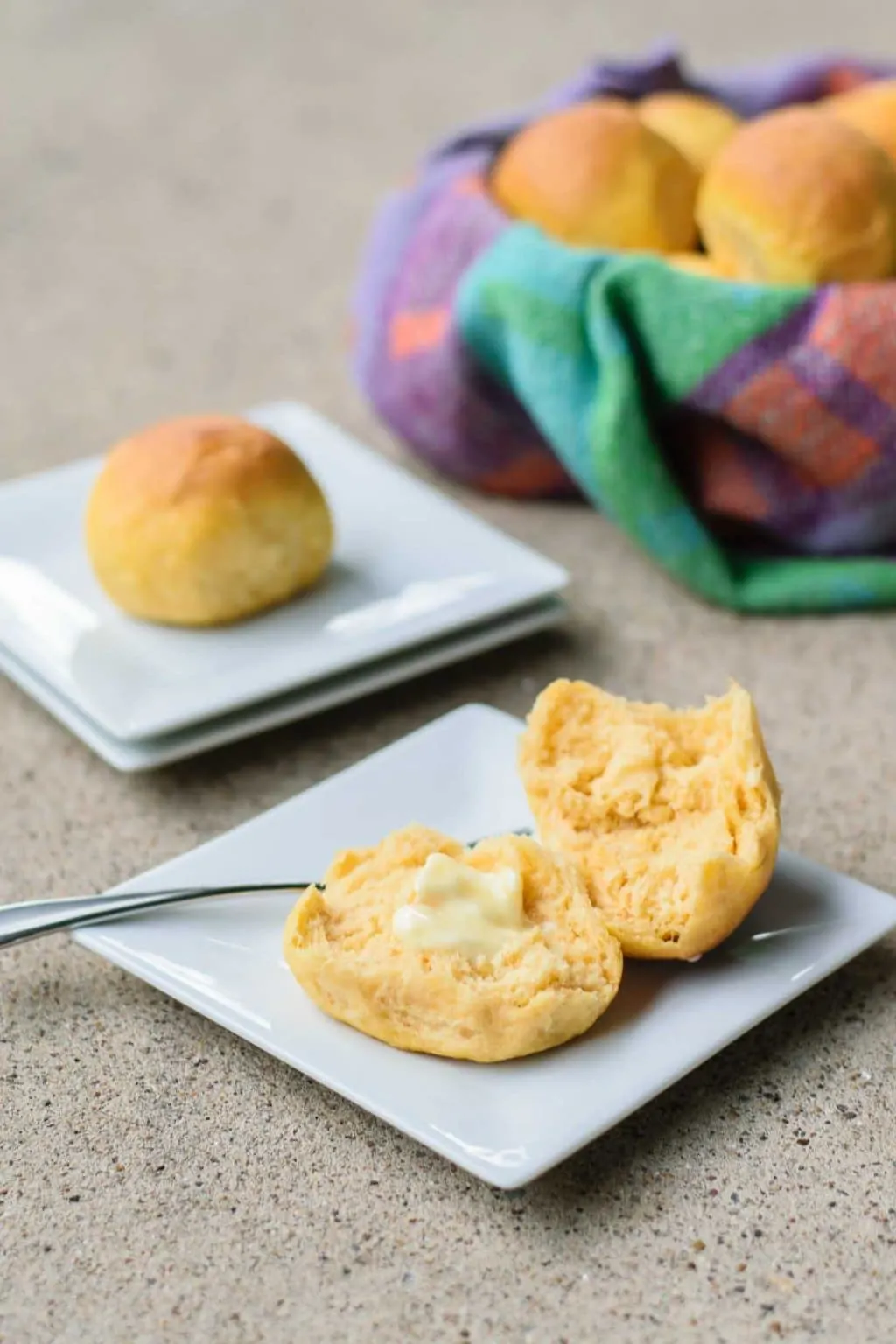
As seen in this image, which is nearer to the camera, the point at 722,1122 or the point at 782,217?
the point at 722,1122

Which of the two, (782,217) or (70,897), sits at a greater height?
(782,217)

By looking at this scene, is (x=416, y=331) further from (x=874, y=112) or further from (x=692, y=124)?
(x=874, y=112)

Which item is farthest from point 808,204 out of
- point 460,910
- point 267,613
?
point 460,910

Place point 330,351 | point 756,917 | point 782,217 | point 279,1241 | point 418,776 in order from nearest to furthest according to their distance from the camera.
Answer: point 279,1241, point 756,917, point 418,776, point 782,217, point 330,351

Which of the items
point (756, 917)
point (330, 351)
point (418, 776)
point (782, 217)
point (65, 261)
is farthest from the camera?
point (65, 261)

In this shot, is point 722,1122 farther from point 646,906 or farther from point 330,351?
point 330,351

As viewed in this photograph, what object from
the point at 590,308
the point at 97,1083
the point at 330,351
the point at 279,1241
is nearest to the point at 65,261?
the point at 330,351

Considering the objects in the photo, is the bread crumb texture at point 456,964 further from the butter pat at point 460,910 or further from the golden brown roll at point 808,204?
the golden brown roll at point 808,204
